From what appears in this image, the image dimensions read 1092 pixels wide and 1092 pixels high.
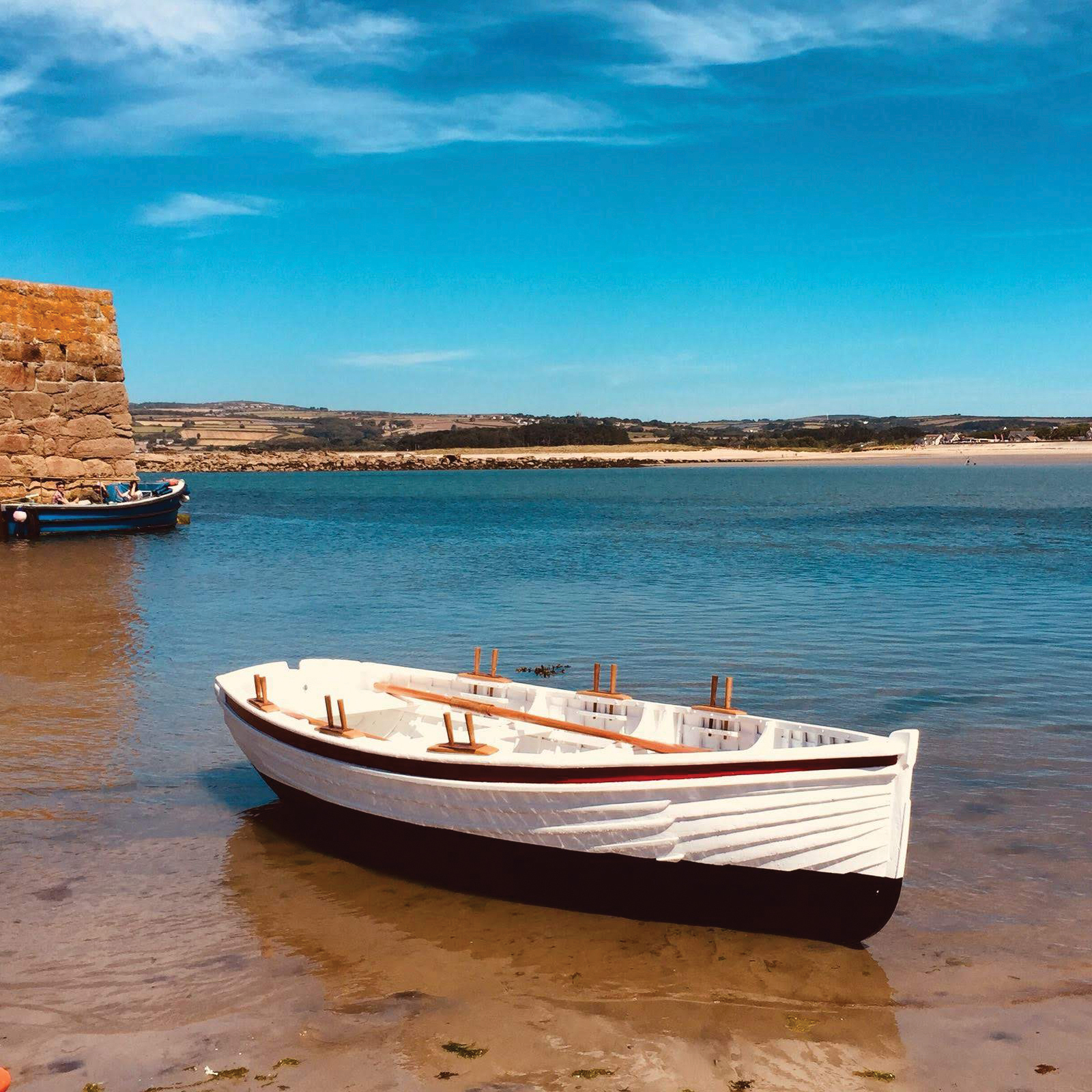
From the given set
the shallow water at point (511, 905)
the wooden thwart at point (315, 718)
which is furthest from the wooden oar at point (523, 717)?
Answer: the shallow water at point (511, 905)

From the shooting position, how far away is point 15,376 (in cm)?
3166

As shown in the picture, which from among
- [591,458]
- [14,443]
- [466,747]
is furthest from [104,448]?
[591,458]

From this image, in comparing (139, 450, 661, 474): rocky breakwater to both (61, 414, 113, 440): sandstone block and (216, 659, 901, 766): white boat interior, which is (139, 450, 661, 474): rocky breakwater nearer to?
(61, 414, 113, 440): sandstone block

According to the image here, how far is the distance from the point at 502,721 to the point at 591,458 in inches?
5219

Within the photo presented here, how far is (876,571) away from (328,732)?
20.2 meters

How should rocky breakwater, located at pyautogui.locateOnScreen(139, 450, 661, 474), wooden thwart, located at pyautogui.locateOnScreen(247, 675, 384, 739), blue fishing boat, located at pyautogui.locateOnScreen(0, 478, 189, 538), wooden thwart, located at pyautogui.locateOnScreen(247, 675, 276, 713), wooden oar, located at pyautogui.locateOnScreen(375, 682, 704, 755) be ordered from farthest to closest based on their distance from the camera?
rocky breakwater, located at pyautogui.locateOnScreen(139, 450, 661, 474) → blue fishing boat, located at pyautogui.locateOnScreen(0, 478, 189, 538) → wooden thwart, located at pyautogui.locateOnScreen(247, 675, 276, 713) → wooden thwart, located at pyautogui.locateOnScreen(247, 675, 384, 739) → wooden oar, located at pyautogui.locateOnScreen(375, 682, 704, 755)

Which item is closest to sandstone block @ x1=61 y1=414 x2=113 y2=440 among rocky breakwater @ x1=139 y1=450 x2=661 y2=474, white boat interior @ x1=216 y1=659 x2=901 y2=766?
white boat interior @ x1=216 y1=659 x2=901 y2=766

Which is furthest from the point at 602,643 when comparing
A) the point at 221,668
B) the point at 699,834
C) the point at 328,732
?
the point at 699,834

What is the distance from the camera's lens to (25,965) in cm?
649

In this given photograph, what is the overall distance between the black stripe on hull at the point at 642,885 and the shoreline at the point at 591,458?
102266 mm

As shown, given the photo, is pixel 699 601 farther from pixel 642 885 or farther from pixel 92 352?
pixel 92 352

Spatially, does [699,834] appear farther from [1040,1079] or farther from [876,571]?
[876,571]

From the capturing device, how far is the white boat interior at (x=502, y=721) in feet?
23.2

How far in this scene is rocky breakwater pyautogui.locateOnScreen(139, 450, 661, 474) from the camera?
4697 inches
